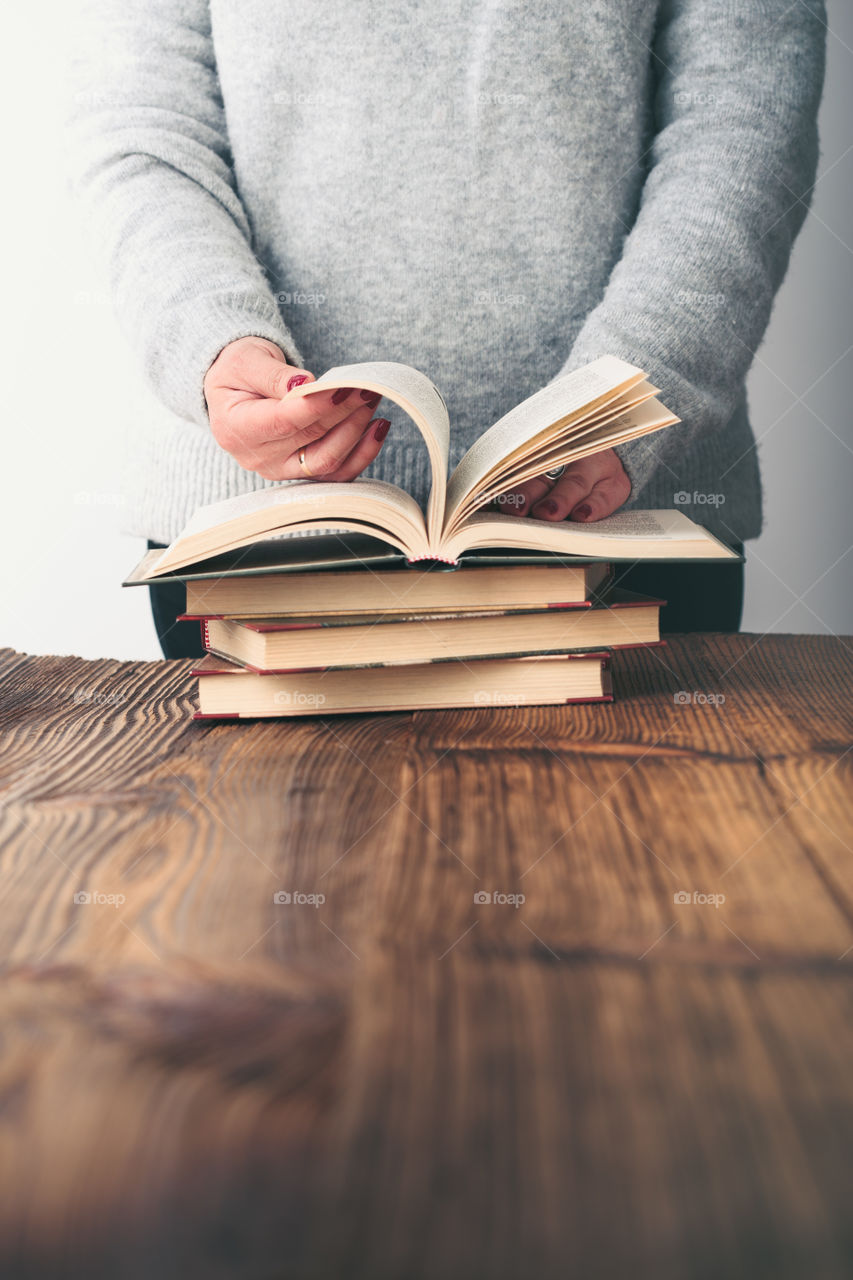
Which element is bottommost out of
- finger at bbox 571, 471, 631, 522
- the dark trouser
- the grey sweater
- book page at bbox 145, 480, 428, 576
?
the dark trouser

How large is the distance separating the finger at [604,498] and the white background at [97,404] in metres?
1.27

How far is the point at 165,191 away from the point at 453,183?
1.02 feet

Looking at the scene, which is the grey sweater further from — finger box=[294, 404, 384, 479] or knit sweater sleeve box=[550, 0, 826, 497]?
finger box=[294, 404, 384, 479]

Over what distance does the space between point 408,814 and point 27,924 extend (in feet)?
0.68

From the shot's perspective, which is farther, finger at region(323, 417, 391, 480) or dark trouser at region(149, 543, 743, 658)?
dark trouser at region(149, 543, 743, 658)

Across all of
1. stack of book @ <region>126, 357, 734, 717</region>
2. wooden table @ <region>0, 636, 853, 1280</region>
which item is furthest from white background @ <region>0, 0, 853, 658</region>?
wooden table @ <region>0, 636, 853, 1280</region>

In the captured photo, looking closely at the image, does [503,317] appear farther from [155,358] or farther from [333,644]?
[333,644]

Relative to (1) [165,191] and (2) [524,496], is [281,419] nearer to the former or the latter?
(2) [524,496]

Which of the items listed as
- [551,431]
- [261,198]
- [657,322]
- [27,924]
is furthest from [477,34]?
[27,924]

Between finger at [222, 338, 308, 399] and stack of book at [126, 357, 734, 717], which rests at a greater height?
finger at [222, 338, 308, 399]

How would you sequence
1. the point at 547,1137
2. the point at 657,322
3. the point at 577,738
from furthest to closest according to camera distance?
the point at 657,322
the point at 577,738
the point at 547,1137

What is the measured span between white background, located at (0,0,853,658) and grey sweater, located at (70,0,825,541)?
36.3 inches

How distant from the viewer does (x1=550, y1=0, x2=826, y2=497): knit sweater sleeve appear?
922 mm

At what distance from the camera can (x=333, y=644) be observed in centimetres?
72
